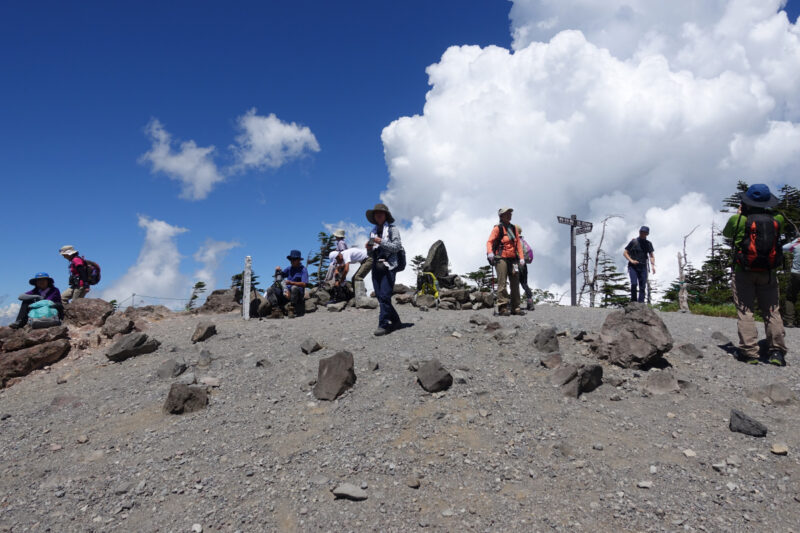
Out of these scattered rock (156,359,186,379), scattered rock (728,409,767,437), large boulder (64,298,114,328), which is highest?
large boulder (64,298,114,328)

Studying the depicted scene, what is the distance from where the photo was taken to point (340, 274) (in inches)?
528

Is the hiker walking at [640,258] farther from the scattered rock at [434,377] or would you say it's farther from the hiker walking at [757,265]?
the scattered rock at [434,377]

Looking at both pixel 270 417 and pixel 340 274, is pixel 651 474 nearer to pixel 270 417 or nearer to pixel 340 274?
pixel 270 417

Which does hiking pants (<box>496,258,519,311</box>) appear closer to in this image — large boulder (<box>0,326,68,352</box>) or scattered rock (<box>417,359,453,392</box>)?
scattered rock (<box>417,359,453,392</box>)

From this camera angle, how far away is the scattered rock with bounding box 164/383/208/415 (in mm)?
5918

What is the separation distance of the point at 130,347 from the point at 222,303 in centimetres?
605

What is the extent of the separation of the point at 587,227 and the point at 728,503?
49.3ft

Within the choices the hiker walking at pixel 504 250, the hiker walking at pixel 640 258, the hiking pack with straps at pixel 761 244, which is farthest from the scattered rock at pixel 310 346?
the hiker walking at pixel 640 258

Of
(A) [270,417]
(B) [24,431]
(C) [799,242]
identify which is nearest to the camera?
(A) [270,417]

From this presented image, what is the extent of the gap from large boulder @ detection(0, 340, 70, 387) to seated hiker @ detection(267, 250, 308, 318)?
487 cm

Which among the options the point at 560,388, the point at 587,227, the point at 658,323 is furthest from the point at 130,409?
the point at 587,227

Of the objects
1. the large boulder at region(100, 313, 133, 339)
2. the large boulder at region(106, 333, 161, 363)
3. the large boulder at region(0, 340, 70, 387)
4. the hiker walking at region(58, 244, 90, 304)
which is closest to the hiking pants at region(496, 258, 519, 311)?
the large boulder at region(106, 333, 161, 363)

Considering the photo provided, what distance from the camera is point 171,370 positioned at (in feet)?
24.2

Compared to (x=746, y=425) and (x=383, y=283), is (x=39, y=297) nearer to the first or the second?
(x=383, y=283)
